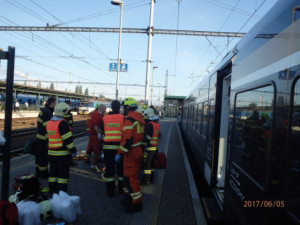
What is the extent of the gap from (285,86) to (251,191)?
1185 mm

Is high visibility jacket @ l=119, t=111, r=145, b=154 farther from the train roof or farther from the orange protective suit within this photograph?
the train roof

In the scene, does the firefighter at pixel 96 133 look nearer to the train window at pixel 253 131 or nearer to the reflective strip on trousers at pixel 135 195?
the reflective strip on trousers at pixel 135 195

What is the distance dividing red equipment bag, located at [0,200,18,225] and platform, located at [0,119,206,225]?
103 centimetres

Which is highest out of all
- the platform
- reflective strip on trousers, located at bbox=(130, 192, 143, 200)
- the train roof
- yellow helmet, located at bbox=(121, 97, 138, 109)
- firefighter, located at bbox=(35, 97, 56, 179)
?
the train roof

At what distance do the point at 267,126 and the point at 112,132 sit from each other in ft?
9.97

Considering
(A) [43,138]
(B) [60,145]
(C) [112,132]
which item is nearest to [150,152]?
(C) [112,132]

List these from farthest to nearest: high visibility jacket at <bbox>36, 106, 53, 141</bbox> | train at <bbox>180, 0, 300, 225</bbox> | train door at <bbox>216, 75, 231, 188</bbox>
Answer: high visibility jacket at <bbox>36, 106, 53, 141</bbox>, train door at <bbox>216, 75, 231, 188</bbox>, train at <bbox>180, 0, 300, 225</bbox>

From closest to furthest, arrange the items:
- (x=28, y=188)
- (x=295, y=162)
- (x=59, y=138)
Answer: (x=295, y=162) → (x=28, y=188) → (x=59, y=138)

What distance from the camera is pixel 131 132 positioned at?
4051mm

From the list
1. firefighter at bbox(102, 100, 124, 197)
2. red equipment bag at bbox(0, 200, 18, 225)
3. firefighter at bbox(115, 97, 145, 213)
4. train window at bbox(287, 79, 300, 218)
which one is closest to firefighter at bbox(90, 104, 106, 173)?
firefighter at bbox(102, 100, 124, 197)

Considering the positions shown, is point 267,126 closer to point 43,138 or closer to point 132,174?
point 132,174

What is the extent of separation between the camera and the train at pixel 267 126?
74.8 inches

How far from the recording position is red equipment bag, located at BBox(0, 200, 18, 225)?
9.19ft

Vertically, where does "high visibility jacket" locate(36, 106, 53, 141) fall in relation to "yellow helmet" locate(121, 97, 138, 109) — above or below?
below
